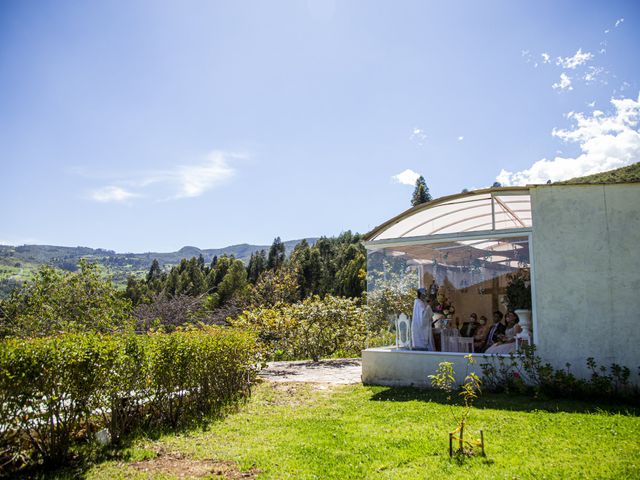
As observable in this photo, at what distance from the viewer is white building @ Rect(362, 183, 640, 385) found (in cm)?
862

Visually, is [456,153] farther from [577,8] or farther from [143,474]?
[143,474]

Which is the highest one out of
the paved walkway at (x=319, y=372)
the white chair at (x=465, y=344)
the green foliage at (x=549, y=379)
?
the white chair at (x=465, y=344)

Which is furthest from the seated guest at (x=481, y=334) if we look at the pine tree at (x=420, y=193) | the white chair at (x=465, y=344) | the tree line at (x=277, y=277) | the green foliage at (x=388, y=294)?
the pine tree at (x=420, y=193)

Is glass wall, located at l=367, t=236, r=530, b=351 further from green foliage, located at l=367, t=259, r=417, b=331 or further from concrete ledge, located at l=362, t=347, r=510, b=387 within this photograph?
concrete ledge, located at l=362, t=347, r=510, b=387

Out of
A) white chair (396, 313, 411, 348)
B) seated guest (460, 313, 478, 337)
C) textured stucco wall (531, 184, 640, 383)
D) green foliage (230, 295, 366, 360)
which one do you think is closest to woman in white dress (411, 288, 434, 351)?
white chair (396, 313, 411, 348)

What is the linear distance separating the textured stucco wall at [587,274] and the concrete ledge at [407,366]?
5.16ft

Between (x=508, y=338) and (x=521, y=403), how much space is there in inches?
112

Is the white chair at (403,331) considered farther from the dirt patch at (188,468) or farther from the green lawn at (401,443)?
the dirt patch at (188,468)

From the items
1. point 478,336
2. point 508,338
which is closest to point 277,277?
point 478,336

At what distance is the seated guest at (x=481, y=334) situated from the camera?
A: 37.1 ft

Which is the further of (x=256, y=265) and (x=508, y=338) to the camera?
(x=256, y=265)

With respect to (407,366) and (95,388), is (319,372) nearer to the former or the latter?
(407,366)

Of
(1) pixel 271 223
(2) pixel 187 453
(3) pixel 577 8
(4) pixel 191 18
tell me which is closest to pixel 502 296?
(3) pixel 577 8

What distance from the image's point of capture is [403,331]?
37.8ft
